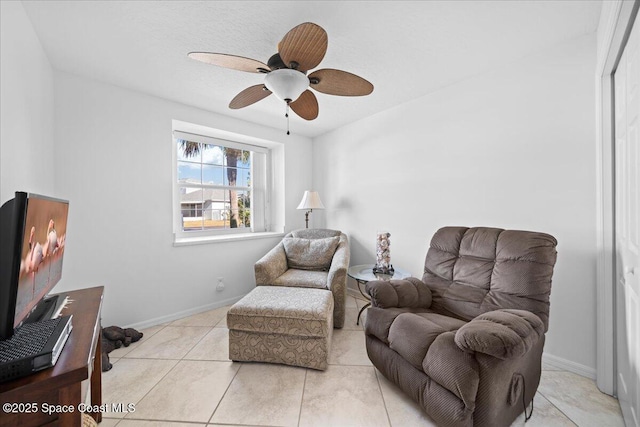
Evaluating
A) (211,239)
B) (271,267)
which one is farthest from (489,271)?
(211,239)

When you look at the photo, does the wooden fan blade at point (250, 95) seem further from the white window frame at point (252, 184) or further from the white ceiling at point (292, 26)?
the white window frame at point (252, 184)

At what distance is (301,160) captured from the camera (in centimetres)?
375

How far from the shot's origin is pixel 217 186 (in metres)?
3.25

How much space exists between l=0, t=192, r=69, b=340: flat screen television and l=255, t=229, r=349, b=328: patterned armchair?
1.54 meters

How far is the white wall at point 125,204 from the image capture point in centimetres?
207

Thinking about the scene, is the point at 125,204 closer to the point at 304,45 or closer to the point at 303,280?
the point at 303,280

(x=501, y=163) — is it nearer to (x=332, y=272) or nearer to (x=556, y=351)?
(x=556, y=351)

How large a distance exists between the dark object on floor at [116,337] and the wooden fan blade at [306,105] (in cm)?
230

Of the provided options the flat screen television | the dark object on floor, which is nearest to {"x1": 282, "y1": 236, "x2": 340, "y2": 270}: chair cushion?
the dark object on floor

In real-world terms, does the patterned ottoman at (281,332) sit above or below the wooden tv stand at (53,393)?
below

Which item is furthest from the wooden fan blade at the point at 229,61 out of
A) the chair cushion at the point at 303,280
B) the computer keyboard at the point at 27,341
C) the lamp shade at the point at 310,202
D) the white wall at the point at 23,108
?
the lamp shade at the point at 310,202

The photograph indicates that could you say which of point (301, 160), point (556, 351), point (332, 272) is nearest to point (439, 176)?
point (332, 272)

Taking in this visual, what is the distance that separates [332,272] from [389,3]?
198cm

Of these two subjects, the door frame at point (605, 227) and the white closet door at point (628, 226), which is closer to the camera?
the white closet door at point (628, 226)
